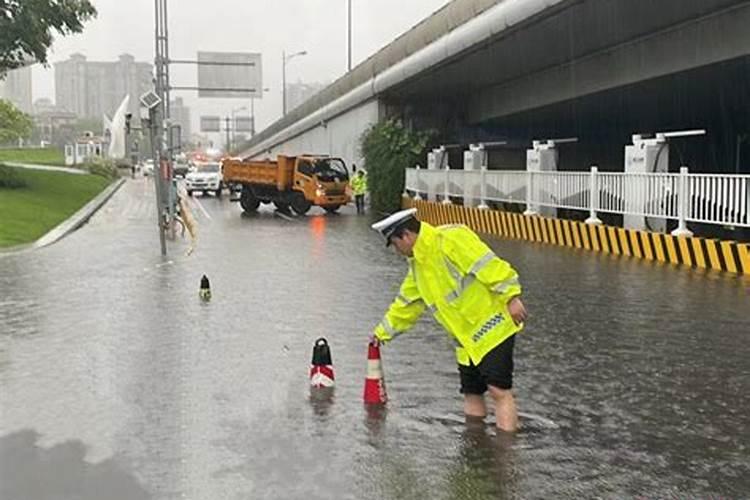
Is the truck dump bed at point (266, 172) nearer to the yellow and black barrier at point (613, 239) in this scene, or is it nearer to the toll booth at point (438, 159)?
the toll booth at point (438, 159)

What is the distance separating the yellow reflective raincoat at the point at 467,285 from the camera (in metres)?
5.39

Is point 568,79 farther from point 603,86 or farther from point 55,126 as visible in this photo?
point 55,126

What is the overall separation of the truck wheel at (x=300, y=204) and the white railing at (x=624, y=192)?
22.8 feet

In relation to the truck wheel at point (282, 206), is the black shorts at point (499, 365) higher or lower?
lower

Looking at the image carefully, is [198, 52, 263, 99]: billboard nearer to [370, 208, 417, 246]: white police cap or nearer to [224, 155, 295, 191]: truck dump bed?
[224, 155, 295, 191]: truck dump bed

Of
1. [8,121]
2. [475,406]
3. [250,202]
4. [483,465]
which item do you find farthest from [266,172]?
[483,465]

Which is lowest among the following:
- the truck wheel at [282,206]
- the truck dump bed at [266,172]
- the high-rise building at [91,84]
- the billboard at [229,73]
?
the truck wheel at [282,206]

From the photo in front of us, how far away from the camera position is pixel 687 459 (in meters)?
5.29

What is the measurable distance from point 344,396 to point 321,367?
10.1 inches

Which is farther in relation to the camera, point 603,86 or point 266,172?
point 266,172

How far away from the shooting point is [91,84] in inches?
3501

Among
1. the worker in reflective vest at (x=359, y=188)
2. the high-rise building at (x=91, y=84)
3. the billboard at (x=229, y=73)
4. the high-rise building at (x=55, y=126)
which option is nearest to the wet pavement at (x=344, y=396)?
the worker in reflective vest at (x=359, y=188)

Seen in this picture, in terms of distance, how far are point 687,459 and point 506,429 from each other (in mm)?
1037

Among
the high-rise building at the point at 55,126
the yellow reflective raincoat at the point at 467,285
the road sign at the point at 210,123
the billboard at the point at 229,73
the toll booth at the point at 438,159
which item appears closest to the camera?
the yellow reflective raincoat at the point at 467,285
